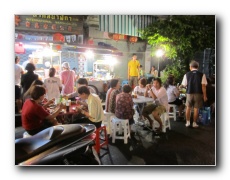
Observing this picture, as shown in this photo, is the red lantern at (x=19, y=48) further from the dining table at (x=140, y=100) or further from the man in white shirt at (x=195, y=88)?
the man in white shirt at (x=195, y=88)

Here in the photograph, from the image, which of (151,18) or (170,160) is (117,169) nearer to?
(170,160)

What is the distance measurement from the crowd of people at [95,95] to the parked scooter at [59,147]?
0.31 m

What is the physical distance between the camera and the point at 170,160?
2.97 m

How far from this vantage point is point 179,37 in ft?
14.0

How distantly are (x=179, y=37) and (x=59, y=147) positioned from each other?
10.5 ft

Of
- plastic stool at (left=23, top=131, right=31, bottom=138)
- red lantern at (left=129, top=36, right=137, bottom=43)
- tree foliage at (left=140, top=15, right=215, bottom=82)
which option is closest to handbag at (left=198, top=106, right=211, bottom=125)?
tree foliage at (left=140, top=15, right=215, bottom=82)

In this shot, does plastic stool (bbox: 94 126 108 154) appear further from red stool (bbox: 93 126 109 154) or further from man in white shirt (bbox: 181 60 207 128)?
man in white shirt (bbox: 181 60 207 128)

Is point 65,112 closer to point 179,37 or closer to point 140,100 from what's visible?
point 140,100

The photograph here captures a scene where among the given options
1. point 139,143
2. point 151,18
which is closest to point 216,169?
point 139,143

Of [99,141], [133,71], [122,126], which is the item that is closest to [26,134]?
[99,141]

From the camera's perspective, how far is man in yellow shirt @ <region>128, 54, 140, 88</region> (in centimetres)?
439

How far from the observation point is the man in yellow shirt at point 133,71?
14.4ft

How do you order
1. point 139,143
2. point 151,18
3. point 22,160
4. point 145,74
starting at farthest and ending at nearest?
point 145,74 → point 139,143 → point 151,18 → point 22,160

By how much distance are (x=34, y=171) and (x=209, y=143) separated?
2591 mm
